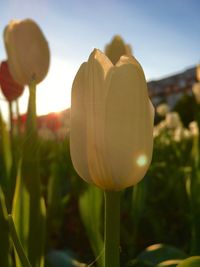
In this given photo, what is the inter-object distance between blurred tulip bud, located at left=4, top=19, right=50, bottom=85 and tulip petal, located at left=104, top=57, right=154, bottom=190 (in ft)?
1.89

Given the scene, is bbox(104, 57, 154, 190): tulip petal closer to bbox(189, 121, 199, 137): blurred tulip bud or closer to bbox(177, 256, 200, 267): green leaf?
bbox(177, 256, 200, 267): green leaf

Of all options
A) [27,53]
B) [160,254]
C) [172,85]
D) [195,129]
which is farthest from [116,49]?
[172,85]

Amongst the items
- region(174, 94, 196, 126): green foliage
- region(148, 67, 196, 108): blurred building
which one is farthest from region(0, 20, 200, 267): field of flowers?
region(148, 67, 196, 108): blurred building

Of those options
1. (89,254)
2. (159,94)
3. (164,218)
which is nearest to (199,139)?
(164,218)

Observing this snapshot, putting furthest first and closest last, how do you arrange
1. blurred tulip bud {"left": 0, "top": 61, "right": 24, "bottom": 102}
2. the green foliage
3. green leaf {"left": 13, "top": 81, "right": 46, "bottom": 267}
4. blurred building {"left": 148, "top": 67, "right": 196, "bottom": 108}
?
blurred building {"left": 148, "top": 67, "right": 196, "bottom": 108}
the green foliage
blurred tulip bud {"left": 0, "top": 61, "right": 24, "bottom": 102}
green leaf {"left": 13, "top": 81, "right": 46, "bottom": 267}

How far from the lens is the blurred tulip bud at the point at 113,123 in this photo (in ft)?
1.66

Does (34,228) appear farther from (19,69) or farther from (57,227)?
(57,227)

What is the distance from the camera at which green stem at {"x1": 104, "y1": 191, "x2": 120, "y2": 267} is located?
524 mm

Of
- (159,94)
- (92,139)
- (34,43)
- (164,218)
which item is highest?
(34,43)

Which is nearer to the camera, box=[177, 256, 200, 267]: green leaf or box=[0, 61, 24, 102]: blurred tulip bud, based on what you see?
box=[177, 256, 200, 267]: green leaf

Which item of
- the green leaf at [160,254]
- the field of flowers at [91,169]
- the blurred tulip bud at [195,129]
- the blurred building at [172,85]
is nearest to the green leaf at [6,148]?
the field of flowers at [91,169]

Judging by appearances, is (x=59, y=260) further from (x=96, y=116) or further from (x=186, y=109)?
(x=186, y=109)

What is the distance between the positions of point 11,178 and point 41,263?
14.3 inches

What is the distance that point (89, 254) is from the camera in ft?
5.44
